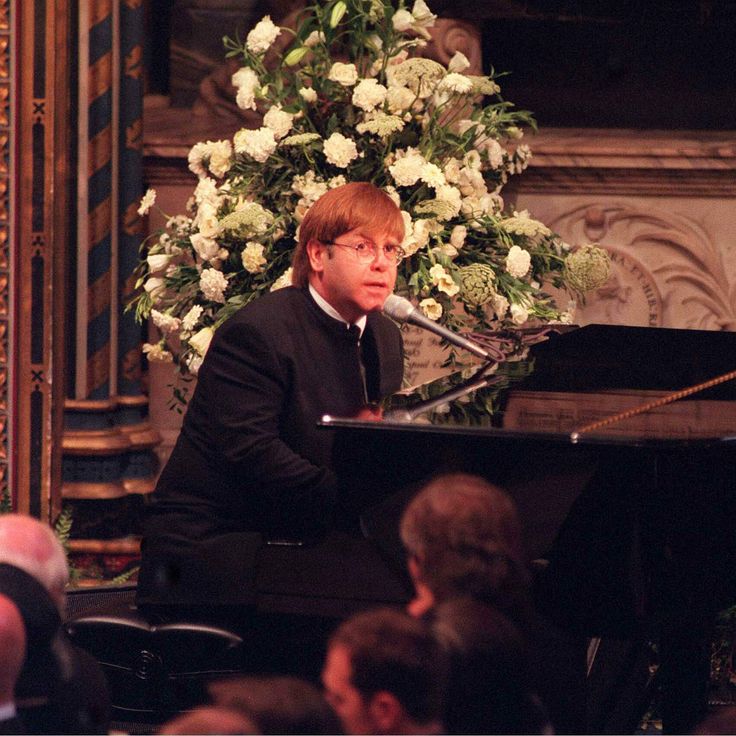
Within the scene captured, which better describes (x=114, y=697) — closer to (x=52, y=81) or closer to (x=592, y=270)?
(x=592, y=270)

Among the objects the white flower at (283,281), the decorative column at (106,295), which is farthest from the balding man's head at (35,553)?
the decorative column at (106,295)

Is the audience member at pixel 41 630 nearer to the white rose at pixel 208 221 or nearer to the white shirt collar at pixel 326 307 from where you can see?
the white shirt collar at pixel 326 307

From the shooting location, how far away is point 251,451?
3.08m

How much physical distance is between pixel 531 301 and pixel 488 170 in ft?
1.95

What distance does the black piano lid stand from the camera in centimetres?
288

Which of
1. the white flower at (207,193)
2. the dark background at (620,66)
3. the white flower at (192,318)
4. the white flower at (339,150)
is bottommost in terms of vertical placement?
the white flower at (192,318)

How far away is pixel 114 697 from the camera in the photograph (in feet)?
10.5

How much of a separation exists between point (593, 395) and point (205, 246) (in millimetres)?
1461

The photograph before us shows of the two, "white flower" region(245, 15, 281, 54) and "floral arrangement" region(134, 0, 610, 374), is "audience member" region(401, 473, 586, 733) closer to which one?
"floral arrangement" region(134, 0, 610, 374)

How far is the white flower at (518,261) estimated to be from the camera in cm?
445

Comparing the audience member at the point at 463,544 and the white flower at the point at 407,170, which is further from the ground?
the white flower at the point at 407,170

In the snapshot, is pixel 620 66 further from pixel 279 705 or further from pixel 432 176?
pixel 279 705

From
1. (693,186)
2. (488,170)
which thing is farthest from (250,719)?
(693,186)

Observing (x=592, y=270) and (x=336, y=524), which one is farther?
(x=592, y=270)
